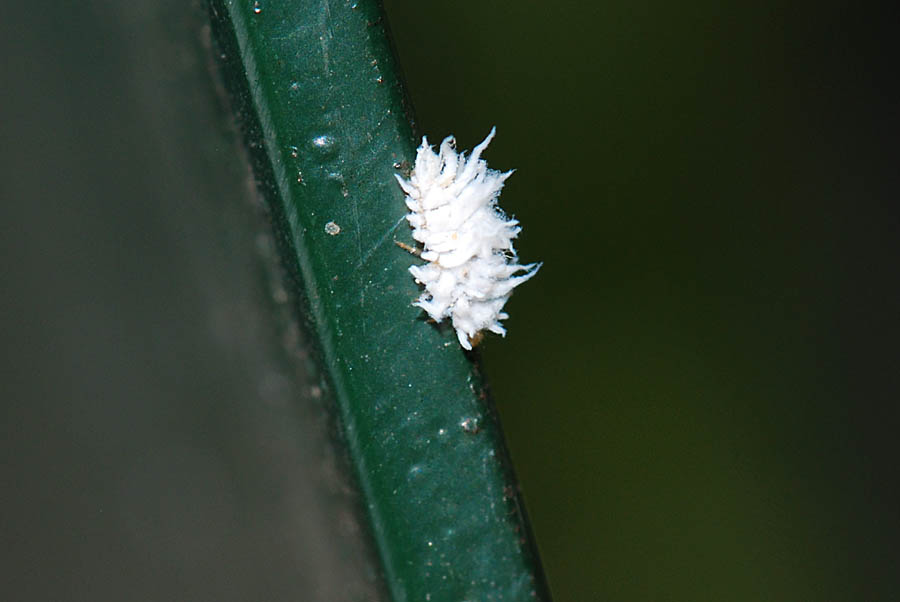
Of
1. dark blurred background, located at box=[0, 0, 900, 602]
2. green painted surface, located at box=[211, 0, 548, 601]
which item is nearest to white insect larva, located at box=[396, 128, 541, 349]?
green painted surface, located at box=[211, 0, 548, 601]

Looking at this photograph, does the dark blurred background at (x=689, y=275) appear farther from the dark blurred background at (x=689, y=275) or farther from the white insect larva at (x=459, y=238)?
the white insect larva at (x=459, y=238)

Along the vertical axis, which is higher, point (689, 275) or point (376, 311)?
point (689, 275)

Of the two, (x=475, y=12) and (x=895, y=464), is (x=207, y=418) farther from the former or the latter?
(x=895, y=464)

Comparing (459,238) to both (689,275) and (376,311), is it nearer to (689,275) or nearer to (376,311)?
(376,311)

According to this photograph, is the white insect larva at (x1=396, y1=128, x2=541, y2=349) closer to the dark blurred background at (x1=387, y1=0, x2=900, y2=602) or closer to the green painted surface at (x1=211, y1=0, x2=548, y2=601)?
the green painted surface at (x1=211, y1=0, x2=548, y2=601)

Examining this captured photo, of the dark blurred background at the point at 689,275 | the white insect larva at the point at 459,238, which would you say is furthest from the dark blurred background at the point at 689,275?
the white insect larva at the point at 459,238

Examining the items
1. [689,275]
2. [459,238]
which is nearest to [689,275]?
[689,275]
